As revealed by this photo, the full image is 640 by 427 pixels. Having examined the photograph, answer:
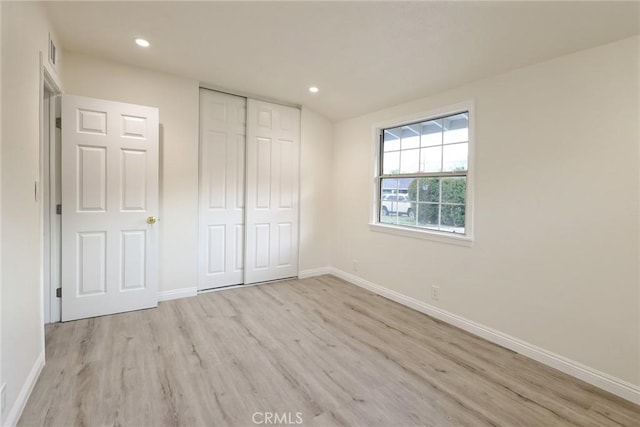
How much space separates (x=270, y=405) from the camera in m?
1.88

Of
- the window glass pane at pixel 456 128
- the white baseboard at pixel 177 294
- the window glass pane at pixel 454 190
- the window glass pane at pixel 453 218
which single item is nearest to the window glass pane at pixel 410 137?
the window glass pane at pixel 456 128

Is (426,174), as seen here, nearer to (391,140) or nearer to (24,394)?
(391,140)

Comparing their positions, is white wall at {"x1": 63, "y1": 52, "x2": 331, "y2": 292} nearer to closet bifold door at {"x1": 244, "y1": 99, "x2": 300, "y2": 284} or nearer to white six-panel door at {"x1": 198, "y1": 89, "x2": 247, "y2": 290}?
white six-panel door at {"x1": 198, "y1": 89, "x2": 247, "y2": 290}

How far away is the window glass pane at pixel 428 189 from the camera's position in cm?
333

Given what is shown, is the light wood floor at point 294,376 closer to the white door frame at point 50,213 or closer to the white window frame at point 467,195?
the white door frame at point 50,213

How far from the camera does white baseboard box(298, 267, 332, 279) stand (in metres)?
4.56

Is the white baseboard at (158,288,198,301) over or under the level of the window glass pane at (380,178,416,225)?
under

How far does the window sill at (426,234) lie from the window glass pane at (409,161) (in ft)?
2.23

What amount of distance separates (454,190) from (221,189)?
266 cm

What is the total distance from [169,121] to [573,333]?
4.11m

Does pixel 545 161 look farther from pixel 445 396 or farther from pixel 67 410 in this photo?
pixel 67 410

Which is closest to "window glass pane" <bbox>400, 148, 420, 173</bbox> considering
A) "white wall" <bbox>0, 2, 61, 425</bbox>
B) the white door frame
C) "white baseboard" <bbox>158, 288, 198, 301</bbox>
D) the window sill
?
the window sill

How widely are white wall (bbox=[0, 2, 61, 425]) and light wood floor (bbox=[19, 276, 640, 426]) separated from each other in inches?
11.4

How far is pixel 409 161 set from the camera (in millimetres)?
3664
